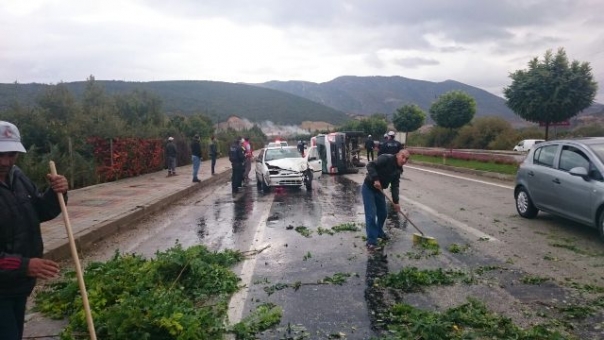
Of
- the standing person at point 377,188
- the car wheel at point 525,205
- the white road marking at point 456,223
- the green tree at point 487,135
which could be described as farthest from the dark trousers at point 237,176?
the green tree at point 487,135

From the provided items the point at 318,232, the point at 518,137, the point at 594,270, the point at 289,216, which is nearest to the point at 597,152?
the point at 594,270

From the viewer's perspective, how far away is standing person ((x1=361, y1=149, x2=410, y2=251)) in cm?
720

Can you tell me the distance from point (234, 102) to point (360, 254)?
12169 centimetres

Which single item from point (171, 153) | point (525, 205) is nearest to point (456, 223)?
point (525, 205)

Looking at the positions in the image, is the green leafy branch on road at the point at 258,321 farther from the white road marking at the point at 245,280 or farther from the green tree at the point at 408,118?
the green tree at the point at 408,118

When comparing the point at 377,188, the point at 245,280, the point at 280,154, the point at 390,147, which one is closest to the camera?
the point at 245,280

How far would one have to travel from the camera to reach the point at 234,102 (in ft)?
411

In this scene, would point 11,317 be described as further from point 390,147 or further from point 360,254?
point 390,147

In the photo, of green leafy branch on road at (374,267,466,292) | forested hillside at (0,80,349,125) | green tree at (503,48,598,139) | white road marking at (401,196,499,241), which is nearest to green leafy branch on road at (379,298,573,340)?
green leafy branch on road at (374,267,466,292)

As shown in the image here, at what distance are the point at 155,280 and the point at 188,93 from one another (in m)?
117

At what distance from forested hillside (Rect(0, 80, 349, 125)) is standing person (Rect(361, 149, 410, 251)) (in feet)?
316

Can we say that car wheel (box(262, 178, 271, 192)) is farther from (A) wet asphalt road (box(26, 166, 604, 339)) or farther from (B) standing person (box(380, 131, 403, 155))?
(B) standing person (box(380, 131, 403, 155))

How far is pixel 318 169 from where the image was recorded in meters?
19.1

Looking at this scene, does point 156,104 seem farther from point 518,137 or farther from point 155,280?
point 155,280
